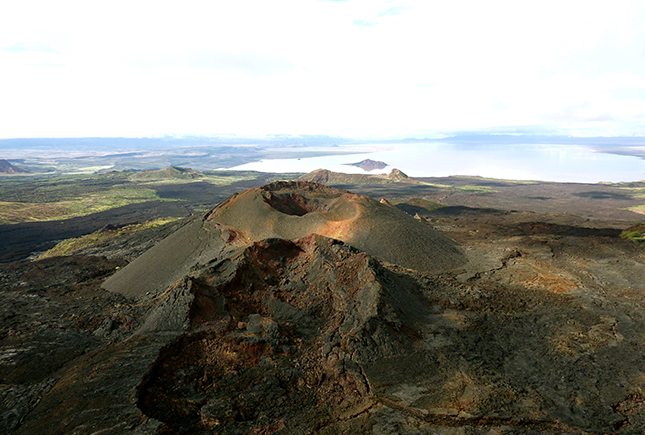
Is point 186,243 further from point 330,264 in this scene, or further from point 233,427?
point 233,427

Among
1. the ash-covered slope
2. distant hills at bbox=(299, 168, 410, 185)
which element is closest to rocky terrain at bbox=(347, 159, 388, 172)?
distant hills at bbox=(299, 168, 410, 185)

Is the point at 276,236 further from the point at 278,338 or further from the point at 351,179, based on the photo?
the point at 351,179

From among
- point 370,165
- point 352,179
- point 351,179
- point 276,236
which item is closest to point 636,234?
point 276,236

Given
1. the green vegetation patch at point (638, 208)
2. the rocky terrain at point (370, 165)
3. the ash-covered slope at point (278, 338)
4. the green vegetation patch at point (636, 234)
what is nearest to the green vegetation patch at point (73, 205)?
the ash-covered slope at point (278, 338)

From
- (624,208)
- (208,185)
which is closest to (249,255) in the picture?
(624,208)

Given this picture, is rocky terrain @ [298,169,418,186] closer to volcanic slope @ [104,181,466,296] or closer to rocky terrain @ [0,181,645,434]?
volcanic slope @ [104,181,466,296]
